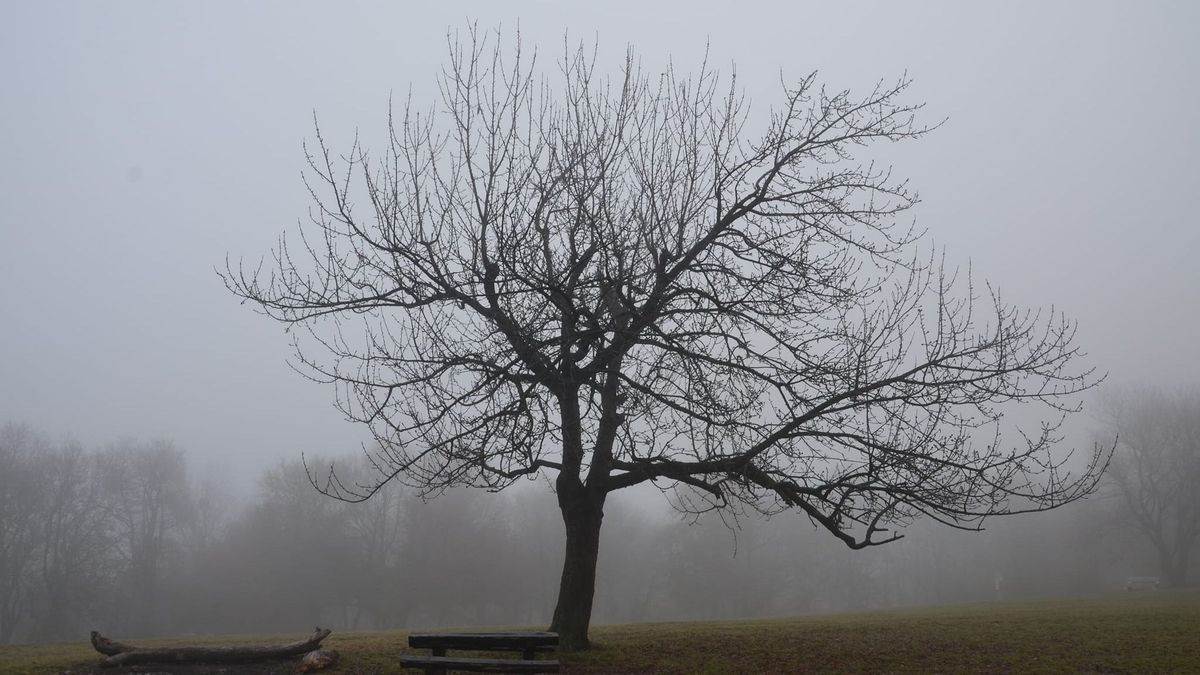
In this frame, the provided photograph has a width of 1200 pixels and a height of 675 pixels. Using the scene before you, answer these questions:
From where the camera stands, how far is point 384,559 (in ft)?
186

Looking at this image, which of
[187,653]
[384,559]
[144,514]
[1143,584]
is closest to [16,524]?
[144,514]

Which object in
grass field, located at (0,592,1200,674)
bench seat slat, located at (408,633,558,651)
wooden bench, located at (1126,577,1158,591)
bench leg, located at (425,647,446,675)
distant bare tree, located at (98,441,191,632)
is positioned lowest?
grass field, located at (0,592,1200,674)

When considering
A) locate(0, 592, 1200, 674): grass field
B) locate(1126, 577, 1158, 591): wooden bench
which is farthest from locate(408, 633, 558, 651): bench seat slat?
locate(1126, 577, 1158, 591): wooden bench

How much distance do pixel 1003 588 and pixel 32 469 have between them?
67.8 m

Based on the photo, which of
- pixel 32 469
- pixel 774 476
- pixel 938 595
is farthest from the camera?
pixel 938 595

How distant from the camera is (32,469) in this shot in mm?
52906

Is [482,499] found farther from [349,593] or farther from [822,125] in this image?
[822,125]

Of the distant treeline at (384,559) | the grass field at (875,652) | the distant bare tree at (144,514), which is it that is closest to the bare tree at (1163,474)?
the distant treeline at (384,559)

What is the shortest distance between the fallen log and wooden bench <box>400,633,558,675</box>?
11.3ft

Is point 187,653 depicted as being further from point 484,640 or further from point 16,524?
point 16,524

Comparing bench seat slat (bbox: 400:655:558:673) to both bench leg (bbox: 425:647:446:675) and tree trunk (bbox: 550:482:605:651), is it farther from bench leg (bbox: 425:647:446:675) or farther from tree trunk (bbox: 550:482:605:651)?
tree trunk (bbox: 550:482:605:651)

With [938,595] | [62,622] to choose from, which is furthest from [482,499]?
[938,595]

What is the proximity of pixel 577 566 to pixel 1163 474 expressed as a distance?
59.8 metres

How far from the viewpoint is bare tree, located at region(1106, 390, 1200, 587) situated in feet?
184
